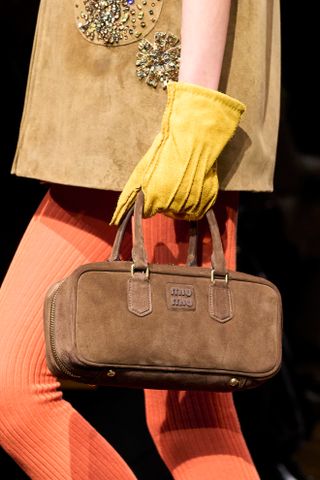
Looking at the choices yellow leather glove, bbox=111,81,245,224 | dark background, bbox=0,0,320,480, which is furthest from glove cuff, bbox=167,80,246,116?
dark background, bbox=0,0,320,480

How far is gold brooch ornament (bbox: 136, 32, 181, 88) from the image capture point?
1.60 metres

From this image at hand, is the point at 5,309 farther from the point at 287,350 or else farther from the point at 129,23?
the point at 287,350

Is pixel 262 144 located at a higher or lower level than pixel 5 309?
higher

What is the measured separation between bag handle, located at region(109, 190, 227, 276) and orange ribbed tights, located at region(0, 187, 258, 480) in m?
0.08

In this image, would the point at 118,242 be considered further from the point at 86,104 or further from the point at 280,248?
the point at 280,248

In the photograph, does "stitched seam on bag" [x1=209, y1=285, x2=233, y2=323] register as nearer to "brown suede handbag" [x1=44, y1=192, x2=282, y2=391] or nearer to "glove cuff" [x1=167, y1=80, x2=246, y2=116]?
"brown suede handbag" [x1=44, y1=192, x2=282, y2=391]

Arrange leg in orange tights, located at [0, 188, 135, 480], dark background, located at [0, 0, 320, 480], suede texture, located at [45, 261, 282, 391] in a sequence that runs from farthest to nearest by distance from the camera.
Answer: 1. dark background, located at [0, 0, 320, 480]
2. leg in orange tights, located at [0, 188, 135, 480]
3. suede texture, located at [45, 261, 282, 391]

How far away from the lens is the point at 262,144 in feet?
5.61

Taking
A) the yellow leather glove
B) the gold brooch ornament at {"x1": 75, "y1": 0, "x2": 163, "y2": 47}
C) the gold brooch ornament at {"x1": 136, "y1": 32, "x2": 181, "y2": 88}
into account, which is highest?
the gold brooch ornament at {"x1": 75, "y1": 0, "x2": 163, "y2": 47}

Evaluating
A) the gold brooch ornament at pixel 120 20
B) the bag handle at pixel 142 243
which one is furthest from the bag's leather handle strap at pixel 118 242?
the gold brooch ornament at pixel 120 20

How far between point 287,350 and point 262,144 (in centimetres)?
153

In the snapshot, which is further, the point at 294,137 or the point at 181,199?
the point at 294,137

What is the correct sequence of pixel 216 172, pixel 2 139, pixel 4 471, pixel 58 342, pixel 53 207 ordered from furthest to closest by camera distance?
pixel 2 139
pixel 4 471
pixel 53 207
pixel 216 172
pixel 58 342

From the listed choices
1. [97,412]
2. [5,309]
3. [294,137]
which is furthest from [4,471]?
[294,137]
